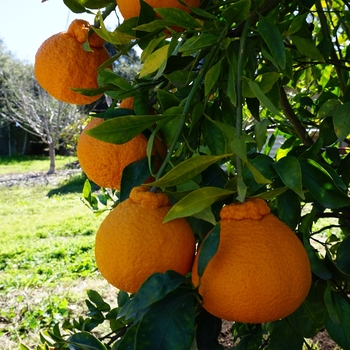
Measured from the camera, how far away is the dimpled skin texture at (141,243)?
0.50 metres

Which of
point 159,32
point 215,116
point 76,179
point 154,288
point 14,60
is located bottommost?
point 76,179

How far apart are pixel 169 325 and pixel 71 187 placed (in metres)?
8.52

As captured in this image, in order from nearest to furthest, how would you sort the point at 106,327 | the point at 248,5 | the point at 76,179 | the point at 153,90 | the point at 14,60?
the point at 248,5, the point at 153,90, the point at 106,327, the point at 76,179, the point at 14,60

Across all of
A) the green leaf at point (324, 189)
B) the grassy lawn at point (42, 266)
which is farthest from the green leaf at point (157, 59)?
the grassy lawn at point (42, 266)

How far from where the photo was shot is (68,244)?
4422mm

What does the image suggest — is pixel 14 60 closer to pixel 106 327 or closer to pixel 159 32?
pixel 106 327

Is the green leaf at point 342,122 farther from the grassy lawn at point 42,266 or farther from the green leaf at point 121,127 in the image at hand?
the grassy lawn at point 42,266

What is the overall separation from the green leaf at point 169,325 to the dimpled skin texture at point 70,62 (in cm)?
37

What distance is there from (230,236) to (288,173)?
0.09 meters

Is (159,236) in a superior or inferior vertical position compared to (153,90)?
inferior

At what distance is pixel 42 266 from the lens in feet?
12.5

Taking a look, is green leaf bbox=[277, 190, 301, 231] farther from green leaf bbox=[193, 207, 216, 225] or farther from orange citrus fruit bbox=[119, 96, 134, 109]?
orange citrus fruit bbox=[119, 96, 134, 109]

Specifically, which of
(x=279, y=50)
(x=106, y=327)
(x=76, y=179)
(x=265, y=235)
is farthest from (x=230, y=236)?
(x=76, y=179)

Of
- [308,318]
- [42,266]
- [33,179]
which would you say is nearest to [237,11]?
[308,318]
